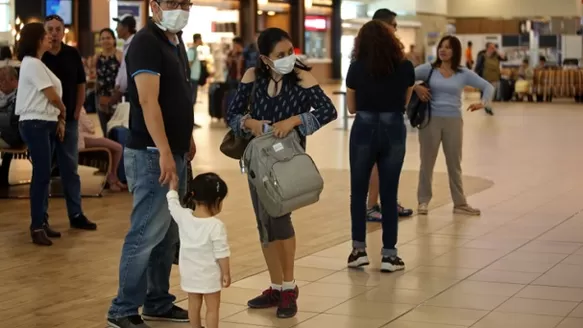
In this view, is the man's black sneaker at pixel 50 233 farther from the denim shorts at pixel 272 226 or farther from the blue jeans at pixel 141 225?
the blue jeans at pixel 141 225

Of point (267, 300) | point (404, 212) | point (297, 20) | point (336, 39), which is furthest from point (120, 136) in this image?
point (336, 39)

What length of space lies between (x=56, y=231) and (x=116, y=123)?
10.8ft

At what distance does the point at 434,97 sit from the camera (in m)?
10.1

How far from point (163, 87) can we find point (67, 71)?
12.2 feet

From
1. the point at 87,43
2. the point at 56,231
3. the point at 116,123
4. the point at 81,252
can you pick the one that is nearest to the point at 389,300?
the point at 81,252

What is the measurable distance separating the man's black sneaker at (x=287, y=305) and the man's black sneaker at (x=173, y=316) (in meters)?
0.53

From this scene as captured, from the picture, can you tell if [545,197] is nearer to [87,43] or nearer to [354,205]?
[354,205]

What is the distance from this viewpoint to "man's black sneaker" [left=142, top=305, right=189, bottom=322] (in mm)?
6109

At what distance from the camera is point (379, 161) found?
765 cm

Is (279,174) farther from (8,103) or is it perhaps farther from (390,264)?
(8,103)

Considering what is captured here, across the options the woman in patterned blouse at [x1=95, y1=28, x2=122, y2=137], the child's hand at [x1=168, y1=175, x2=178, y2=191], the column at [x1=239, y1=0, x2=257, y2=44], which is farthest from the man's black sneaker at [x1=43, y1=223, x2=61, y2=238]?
the column at [x1=239, y1=0, x2=257, y2=44]

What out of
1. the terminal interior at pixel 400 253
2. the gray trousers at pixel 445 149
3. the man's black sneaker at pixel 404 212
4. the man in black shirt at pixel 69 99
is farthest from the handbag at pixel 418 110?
the man in black shirt at pixel 69 99

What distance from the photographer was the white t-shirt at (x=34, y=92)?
27.5 feet

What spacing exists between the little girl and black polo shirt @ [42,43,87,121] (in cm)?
399
